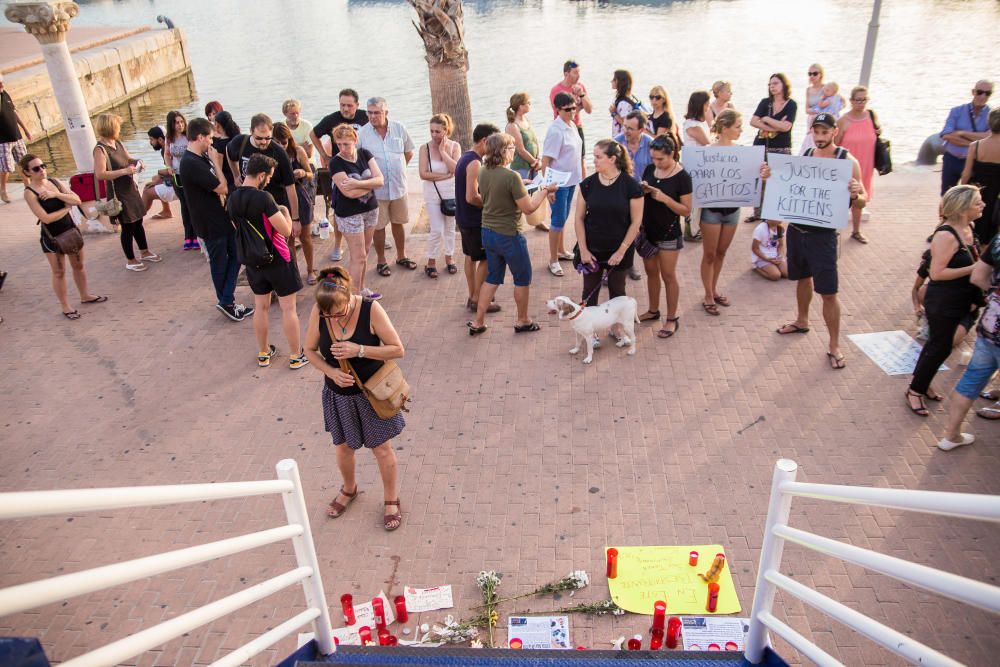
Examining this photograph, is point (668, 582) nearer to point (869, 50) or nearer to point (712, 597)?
point (712, 597)

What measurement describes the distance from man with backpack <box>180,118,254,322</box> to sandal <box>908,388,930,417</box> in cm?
634

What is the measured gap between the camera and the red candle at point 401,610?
4.06 m

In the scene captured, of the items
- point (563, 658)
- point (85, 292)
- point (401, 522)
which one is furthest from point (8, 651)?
point (85, 292)

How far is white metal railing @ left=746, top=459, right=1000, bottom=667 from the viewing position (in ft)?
4.56

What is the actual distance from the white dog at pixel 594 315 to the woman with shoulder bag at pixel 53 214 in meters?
5.06

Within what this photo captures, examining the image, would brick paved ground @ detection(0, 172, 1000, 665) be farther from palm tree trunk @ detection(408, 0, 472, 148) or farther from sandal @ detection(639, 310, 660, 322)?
palm tree trunk @ detection(408, 0, 472, 148)

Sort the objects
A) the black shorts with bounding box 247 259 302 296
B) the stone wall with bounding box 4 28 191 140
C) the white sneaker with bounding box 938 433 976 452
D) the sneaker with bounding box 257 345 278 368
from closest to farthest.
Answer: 1. the white sneaker with bounding box 938 433 976 452
2. the black shorts with bounding box 247 259 302 296
3. the sneaker with bounding box 257 345 278 368
4. the stone wall with bounding box 4 28 191 140

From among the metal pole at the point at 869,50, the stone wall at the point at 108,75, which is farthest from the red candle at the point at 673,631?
the stone wall at the point at 108,75

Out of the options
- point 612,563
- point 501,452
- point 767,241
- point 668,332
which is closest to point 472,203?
point 668,332

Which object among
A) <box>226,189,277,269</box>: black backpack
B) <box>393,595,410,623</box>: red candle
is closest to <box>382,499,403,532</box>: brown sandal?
<box>393,595,410,623</box>: red candle

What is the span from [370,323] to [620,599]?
2.20 meters

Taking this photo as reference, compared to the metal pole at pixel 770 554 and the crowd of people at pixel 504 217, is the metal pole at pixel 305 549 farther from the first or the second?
the crowd of people at pixel 504 217

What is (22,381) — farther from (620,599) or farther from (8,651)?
(8,651)

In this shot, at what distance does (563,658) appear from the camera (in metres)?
2.79
